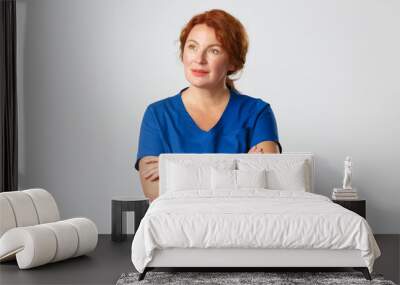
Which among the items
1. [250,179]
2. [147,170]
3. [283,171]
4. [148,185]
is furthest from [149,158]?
[283,171]

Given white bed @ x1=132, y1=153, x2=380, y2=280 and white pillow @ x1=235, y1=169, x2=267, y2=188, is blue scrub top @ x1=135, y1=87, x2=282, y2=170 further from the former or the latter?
white bed @ x1=132, y1=153, x2=380, y2=280

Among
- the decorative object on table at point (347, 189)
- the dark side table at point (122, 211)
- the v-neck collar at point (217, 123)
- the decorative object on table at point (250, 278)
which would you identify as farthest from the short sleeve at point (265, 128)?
the decorative object on table at point (250, 278)

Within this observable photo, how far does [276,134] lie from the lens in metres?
6.95

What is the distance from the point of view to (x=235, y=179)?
6.08 metres

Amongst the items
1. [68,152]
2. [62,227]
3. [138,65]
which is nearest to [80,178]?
[68,152]

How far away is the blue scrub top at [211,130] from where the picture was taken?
6801 millimetres

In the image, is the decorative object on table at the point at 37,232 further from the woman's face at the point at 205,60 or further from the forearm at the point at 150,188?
the woman's face at the point at 205,60

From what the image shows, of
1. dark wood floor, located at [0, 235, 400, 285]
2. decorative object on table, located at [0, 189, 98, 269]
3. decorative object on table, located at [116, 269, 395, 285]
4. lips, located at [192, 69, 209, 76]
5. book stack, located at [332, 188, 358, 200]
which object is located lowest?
dark wood floor, located at [0, 235, 400, 285]

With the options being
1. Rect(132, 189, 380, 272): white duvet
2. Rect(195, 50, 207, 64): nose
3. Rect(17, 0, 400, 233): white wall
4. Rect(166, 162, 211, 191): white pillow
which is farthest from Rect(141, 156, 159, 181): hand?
Rect(132, 189, 380, 272): white duvet

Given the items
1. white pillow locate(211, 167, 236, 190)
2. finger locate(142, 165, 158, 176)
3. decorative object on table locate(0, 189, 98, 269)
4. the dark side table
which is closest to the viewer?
decorative object on table locate(0, 189, 98, 269)

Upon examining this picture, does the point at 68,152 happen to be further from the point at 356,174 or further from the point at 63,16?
the point at 356,174

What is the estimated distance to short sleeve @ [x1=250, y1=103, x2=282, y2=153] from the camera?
682 centimetres

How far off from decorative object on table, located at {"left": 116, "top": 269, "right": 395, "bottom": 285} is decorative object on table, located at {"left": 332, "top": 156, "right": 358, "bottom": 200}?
2.03 metres

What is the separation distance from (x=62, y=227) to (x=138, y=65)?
8.01 ft
